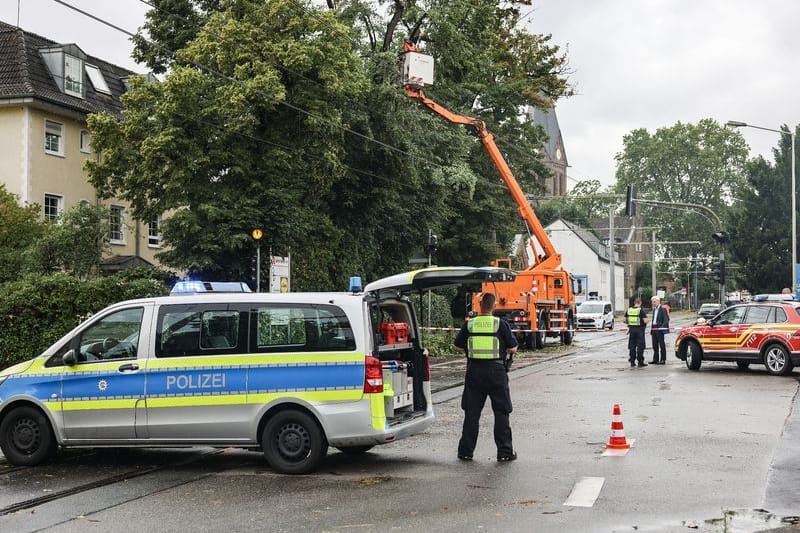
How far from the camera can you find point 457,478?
9320 mm

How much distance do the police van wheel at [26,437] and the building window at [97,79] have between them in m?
32.8

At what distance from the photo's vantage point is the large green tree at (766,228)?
5809 centimetres

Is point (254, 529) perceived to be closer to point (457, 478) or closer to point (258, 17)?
point (457, 478)

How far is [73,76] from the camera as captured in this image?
38875mm

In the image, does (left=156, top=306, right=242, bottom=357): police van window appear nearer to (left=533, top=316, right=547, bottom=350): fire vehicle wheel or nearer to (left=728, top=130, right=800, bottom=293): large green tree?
(left=533, top=316, right=547, bottom=350): fire vehicle wheel

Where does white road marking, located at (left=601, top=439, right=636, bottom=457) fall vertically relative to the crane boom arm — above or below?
below

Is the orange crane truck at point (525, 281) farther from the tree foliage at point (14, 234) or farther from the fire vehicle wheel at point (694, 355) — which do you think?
the tree foliage at point (14, 234)

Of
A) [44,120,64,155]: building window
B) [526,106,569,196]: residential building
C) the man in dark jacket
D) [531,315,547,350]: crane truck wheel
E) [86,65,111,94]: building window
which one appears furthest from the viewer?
[526,106,569,196]: residential building

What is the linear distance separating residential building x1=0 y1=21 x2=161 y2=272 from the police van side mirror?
2423 cm

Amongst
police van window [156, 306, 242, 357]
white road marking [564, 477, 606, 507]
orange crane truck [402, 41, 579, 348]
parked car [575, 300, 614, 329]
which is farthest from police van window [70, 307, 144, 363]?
parked car [575, 300, 614, 329]

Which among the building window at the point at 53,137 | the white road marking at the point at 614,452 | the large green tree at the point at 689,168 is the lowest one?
the white road marking at the point at 614,452

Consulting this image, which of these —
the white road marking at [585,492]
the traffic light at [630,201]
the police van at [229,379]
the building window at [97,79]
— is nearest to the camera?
the white road marking at [585,492]

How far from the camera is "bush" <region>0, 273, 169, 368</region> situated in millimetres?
20562

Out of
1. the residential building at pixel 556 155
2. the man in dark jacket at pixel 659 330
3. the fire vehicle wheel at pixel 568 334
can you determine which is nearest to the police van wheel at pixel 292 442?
the man in dark jacket at pixel 659 330
